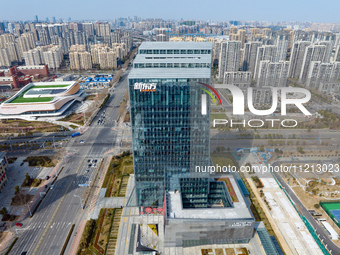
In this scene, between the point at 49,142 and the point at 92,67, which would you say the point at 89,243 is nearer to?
the point at 49,142

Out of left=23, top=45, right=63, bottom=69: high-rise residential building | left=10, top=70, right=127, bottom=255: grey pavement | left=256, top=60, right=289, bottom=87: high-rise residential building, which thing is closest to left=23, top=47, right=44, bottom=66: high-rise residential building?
left=23, top=45, right=63, bottom=69: high-rise residential building

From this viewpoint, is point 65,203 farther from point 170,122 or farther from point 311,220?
point 311,220

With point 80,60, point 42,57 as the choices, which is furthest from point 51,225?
point 42,57

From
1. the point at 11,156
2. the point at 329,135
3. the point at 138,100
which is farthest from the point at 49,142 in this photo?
the point at 329,135

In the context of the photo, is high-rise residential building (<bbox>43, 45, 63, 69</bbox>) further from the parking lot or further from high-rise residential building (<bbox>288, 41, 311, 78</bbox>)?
high-rise residential building (<bbox>288, 41, 311, 78</bbox>)

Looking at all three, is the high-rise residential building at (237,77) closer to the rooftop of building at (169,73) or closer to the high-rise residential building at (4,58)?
the rooftop of building at (169,73)

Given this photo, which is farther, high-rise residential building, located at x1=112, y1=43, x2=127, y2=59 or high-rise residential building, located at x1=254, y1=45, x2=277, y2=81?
high-rise residential building, located at x1=112, y1=43, x2=127, y2=59

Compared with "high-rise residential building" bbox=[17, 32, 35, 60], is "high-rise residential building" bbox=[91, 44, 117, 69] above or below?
below

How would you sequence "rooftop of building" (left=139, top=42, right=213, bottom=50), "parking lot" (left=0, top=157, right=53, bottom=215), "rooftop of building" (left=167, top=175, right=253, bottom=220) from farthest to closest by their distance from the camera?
"parking lot" (left=0, top=157, right=53, bottom=215) < "rooftop of building" (left=139, top=42, right=213, bottom=50) < "rooftop of building" (left=167, top=175, right=253, bottom=220)

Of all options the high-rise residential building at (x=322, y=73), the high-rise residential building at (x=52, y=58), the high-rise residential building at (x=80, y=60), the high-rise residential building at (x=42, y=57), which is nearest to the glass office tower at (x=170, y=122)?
the high-rise residential building at (x=322, y=73)
